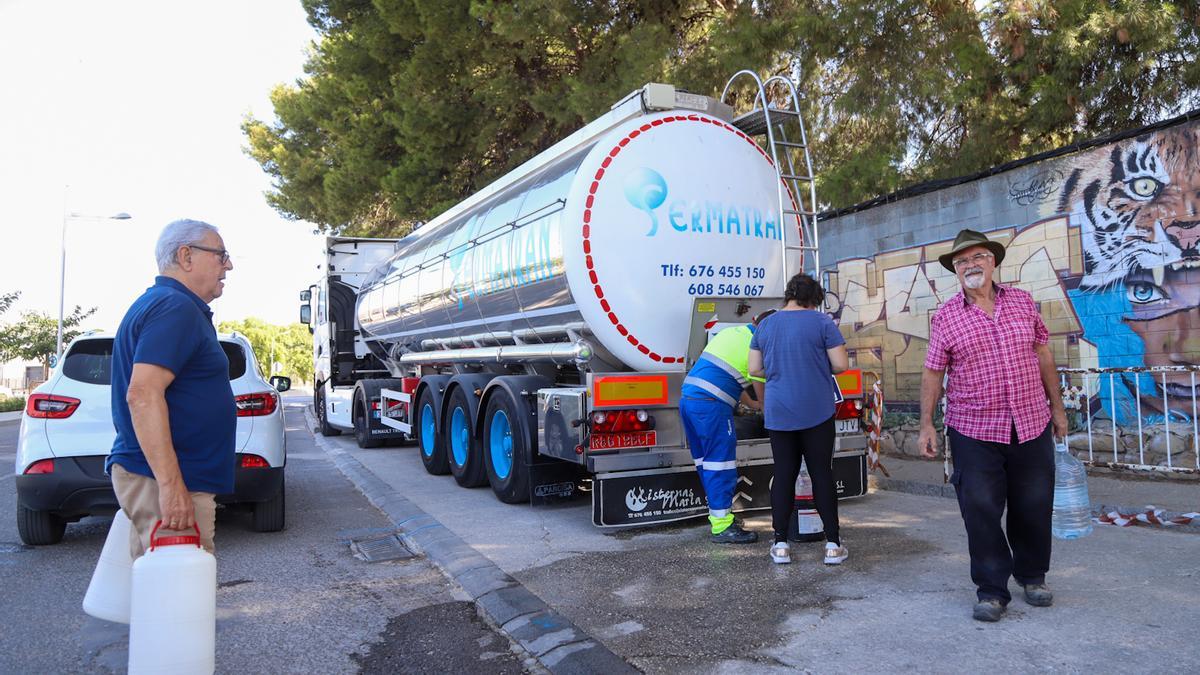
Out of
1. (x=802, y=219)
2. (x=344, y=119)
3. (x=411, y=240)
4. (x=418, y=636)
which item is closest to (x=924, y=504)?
(x=802, y=219)

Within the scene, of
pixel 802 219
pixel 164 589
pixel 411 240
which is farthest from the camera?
pixel 411 240

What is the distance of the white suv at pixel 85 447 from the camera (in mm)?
5402

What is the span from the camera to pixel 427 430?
9250 mm

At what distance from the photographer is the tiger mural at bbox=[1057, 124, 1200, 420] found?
678cm

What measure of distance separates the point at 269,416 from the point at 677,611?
3.51 meters

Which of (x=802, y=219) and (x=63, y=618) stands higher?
(x=802, y=219)

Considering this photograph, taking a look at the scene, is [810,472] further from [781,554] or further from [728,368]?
[728,368]

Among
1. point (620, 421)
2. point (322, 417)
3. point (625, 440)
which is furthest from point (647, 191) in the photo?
point (322, 417)

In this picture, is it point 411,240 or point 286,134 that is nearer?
point 411,240

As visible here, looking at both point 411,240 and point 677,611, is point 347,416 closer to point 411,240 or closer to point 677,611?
point 411,240

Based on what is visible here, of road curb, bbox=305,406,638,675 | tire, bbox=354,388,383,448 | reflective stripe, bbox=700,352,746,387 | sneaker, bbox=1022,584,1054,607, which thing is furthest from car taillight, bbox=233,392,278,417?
tire, bbox=354,388,383,448

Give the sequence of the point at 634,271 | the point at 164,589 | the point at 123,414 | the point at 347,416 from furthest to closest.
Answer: the point at 347,416
the point at 634,271
the point at 123,414
the point at 164,589

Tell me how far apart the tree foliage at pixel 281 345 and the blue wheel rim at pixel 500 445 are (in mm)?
74552

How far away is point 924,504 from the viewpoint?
21.5 feet
